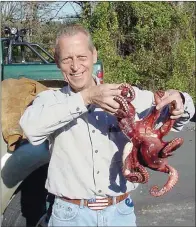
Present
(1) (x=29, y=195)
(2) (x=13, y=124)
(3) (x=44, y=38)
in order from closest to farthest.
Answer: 1. (2) (x=13, y=124)
2. (1) (x=29, y=195)
3. (3) (x=44, y=38)

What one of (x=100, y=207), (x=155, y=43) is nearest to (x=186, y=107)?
(x=100, y=207)

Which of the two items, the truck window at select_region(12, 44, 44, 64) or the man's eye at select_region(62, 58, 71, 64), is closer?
the man's eye at select_region(62, 58, 71, 64)

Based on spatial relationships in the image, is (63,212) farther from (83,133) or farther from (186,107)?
(186,107)

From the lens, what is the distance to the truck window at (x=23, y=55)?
7.21 meters

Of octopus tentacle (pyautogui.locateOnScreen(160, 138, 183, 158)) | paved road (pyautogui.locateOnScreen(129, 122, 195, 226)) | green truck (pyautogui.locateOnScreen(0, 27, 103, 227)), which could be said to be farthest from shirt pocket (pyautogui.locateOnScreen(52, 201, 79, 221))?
paved road (pyautogui.locateOnScreen(129, 122, 195, 226))

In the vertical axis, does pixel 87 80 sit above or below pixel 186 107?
above

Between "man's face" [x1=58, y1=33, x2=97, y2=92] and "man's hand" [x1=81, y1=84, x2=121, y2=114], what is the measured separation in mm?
94

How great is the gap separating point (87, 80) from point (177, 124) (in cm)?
46

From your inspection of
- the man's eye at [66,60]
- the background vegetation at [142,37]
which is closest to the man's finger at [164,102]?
the man's eye at [66,60]

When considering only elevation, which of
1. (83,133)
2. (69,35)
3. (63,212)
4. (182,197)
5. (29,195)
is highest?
(69,35)

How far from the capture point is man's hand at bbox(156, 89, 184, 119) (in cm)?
207

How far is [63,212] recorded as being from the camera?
2180 millimetres

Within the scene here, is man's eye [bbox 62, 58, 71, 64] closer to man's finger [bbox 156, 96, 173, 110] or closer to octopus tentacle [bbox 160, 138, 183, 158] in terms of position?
man's finger [bbox 156, 96, 173, 110]

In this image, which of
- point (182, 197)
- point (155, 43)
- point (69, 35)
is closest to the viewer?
point (69, 35)
